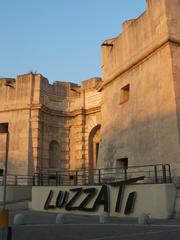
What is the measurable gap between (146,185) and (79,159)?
13.0m

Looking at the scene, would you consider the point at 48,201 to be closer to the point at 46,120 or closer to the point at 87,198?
the point at 87,198

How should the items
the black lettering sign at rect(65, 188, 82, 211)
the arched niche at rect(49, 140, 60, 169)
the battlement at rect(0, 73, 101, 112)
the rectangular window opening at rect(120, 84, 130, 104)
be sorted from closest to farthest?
1. the black lettering sign at rect(65, 188, 82, 211)
2. the rectangular window opening at rect(120, 84, 130, 104)
3. the battlement at rect(0, 73, 101, 112)
4. the arched niche at rect(49, 140, 60, 169)

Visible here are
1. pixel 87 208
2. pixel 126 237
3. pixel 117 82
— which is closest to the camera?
pixel 126 237

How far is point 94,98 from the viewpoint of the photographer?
86.9ft

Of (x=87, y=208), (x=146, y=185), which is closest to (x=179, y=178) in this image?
(x=146, y=185)

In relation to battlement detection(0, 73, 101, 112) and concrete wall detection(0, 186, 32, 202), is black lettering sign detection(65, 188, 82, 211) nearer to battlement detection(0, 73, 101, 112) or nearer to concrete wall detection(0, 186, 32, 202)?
concrete wall detection(0, 186, 32, 202)

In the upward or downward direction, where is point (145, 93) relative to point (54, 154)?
upward

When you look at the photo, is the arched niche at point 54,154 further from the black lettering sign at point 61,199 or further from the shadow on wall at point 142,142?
the black lettering sign at point 61,199

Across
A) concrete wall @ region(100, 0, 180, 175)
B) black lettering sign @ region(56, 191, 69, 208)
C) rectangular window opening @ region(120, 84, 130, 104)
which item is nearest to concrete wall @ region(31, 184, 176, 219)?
→ black lettering sign @ region(56, 191, 69, 208)

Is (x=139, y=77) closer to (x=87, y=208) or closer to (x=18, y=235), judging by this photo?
(x=87, y=208)

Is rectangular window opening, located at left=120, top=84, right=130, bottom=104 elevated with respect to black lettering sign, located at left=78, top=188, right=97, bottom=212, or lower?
elevated

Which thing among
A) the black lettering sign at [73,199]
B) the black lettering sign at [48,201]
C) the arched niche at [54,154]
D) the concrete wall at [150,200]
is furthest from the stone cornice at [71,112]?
the concrete wall at [150,200]

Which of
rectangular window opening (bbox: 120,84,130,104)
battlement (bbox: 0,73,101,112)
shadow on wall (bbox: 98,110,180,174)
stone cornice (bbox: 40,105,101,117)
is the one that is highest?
battlement (bbox: 0,73,101,112)

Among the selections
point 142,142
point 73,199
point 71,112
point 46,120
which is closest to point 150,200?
point 142,142
